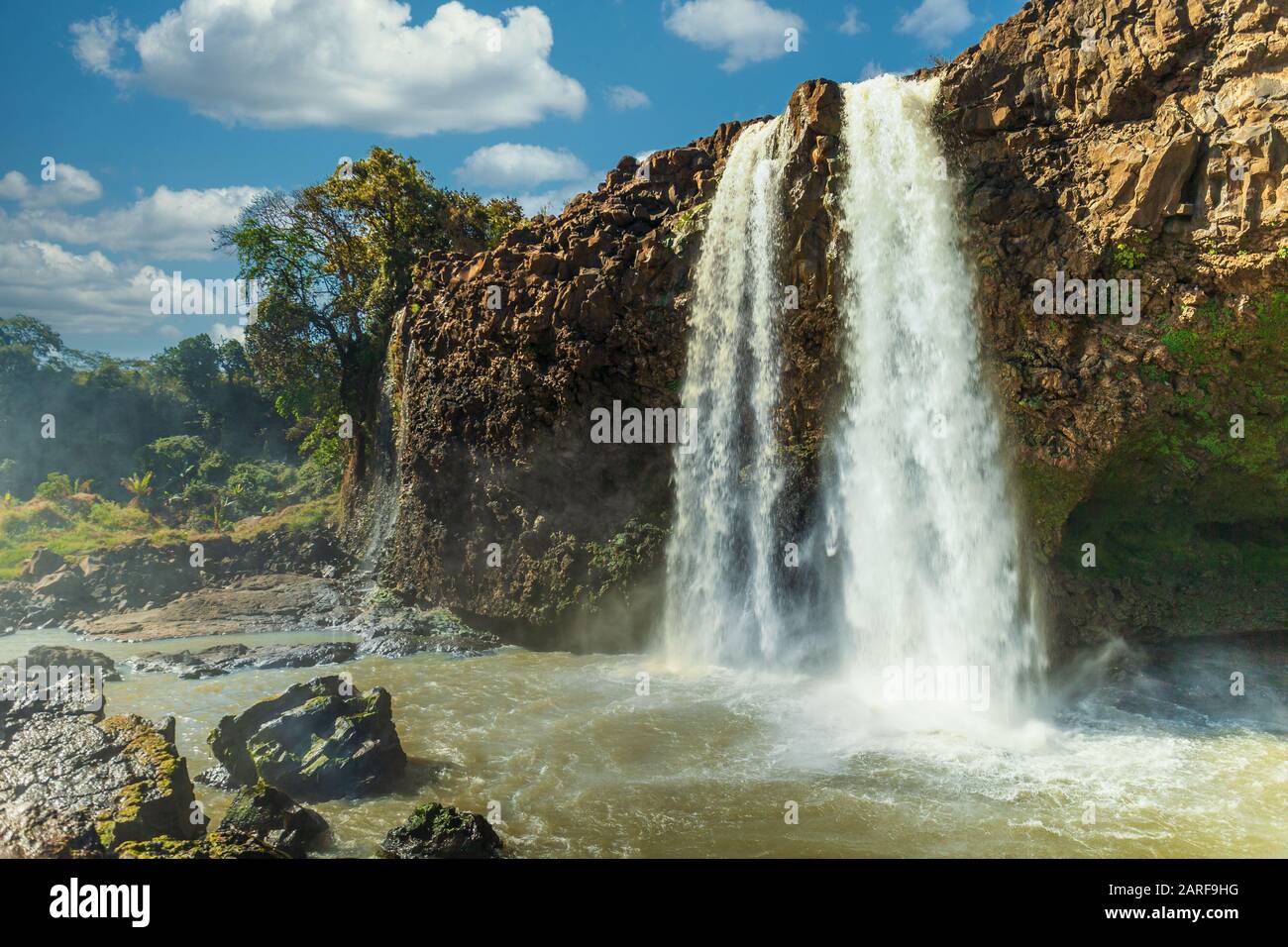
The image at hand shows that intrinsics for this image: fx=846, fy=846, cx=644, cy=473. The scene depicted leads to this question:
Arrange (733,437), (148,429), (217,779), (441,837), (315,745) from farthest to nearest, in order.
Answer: (148,429)
(733,437)
(217,779)
(315,745)
(441,837)

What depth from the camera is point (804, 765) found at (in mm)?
11242

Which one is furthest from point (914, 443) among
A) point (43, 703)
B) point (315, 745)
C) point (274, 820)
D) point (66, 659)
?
point (66, 659)

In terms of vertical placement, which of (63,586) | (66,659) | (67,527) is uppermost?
(67,527)

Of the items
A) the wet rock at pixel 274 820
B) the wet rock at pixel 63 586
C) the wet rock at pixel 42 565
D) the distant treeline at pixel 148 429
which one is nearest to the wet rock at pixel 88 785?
the wet rock at pixel 274 820

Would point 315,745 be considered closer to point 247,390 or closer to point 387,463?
point 387,463

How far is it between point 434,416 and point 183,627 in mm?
8200

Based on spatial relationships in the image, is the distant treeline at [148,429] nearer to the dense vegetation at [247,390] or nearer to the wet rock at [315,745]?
the dense vegetation at [247,390]

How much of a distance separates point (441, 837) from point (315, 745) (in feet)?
11.0

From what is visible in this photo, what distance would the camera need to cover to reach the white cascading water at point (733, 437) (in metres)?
16.7

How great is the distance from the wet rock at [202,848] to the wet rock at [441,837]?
1230 mm

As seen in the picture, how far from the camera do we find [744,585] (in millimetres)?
17125

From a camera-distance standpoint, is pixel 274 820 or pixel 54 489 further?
pixel 54 489

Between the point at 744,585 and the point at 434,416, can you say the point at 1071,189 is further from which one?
the point at 434,416
